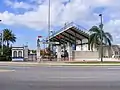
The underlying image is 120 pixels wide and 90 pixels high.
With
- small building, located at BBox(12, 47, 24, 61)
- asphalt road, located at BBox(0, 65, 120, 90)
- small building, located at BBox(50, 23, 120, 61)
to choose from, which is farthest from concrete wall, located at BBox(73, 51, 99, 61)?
asphalt road, located at BBox(0, 65, 120, 90)

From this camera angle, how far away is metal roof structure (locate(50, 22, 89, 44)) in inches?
2731

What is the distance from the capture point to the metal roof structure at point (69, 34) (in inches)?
2731

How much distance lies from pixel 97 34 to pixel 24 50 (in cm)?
1544

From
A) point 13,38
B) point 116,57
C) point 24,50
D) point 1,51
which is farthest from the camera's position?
point 13,38

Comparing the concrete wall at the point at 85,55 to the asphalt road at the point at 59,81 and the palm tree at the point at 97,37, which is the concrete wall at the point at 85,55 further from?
the asphalt road at the point at 59,81

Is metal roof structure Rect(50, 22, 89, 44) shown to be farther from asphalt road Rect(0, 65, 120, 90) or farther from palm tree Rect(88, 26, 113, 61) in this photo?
asphalt road Rect(0, 65, 120, 90)

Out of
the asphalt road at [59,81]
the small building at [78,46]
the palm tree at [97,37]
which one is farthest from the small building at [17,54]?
the asphalt road at [59,81]

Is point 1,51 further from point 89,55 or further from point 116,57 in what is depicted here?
point 116,57

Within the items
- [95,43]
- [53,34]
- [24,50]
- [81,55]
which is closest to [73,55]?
[81,55]

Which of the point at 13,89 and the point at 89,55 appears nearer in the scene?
the point at 13,89

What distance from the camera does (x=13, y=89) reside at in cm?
1355

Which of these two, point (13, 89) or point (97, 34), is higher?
point (97, 34)

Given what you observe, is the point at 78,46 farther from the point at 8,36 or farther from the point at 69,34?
the point at 8,36

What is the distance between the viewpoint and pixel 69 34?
76000 mm
